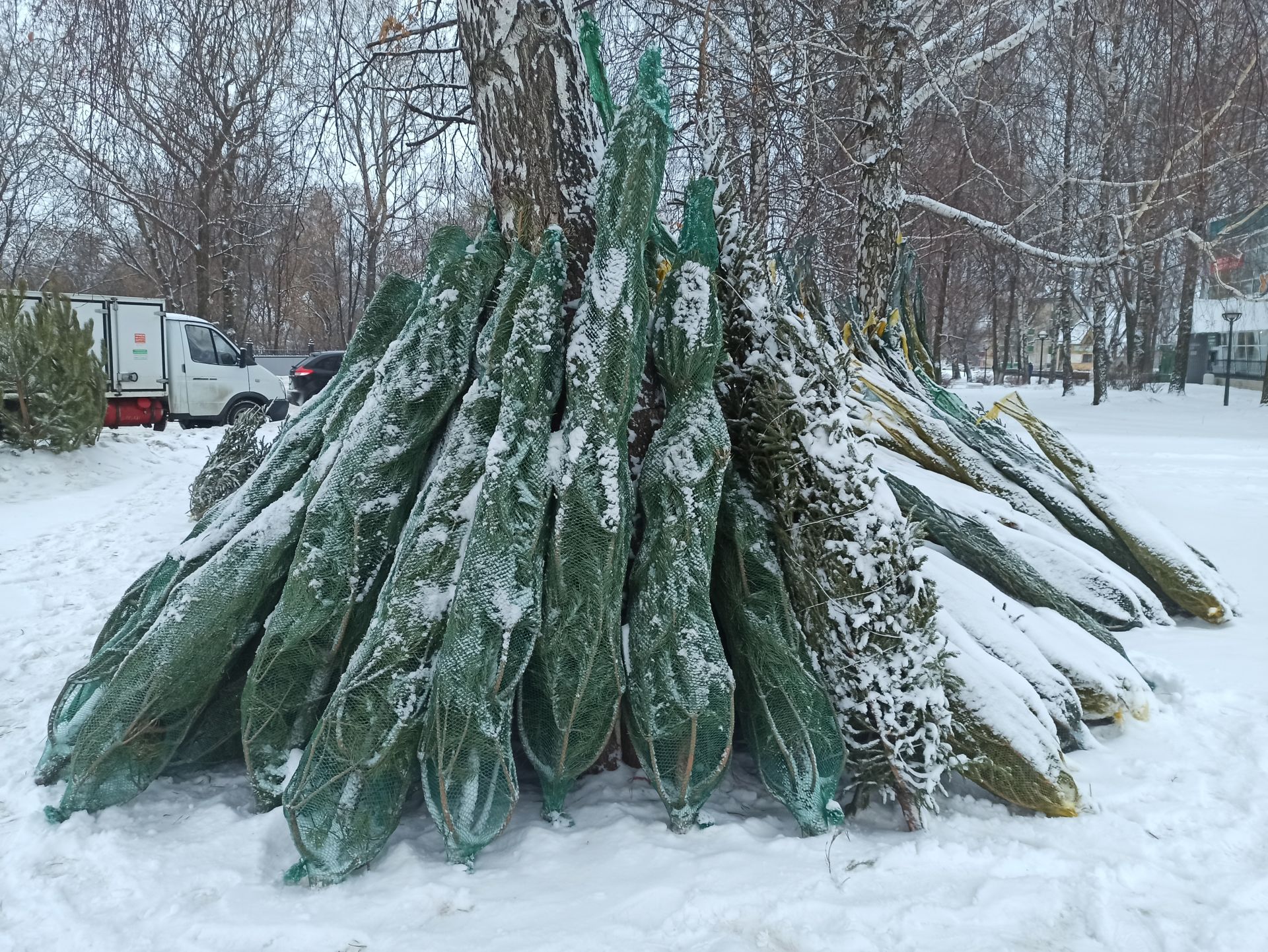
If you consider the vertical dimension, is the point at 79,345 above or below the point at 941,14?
below

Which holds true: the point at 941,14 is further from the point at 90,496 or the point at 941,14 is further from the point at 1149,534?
the point at 90,496

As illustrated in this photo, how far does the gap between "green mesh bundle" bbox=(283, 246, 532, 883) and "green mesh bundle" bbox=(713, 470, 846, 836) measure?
877 mm

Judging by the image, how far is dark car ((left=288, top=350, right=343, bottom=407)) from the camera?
19109 mm

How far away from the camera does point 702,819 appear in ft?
8.29

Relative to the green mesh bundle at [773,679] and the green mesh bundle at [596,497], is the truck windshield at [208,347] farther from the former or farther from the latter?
the green mesh bundle at [773,679]

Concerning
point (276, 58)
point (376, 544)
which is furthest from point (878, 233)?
point (376, 544)

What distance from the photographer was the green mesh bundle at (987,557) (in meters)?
3.71

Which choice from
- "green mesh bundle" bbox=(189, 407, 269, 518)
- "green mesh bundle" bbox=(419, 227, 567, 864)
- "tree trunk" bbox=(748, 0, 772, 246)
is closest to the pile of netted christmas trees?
"green mesh bundle" bbox=(419, 227, 567, 864)

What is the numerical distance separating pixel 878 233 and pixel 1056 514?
3.52 metres

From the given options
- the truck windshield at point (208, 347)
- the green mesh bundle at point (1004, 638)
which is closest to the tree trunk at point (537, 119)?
the green mesh bundle at point (1004, 638)

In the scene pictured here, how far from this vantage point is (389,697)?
2.42 metres

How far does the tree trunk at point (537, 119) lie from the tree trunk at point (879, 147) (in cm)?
441

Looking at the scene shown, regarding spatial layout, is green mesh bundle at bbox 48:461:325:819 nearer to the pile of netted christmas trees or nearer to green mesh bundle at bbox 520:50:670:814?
the pile of netted christmas trees

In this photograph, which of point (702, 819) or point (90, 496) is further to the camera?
point (90, 496)
